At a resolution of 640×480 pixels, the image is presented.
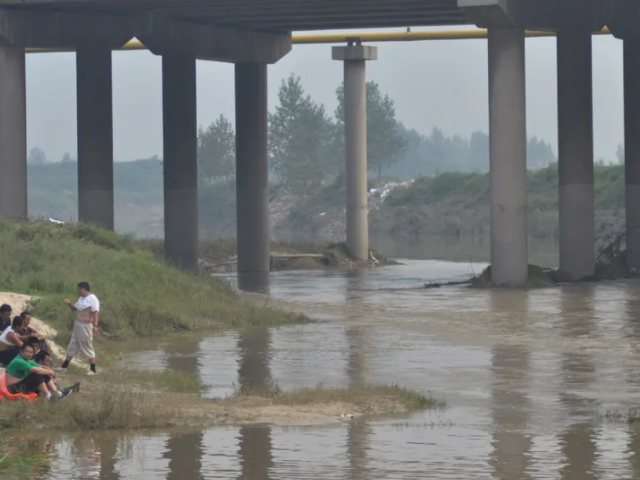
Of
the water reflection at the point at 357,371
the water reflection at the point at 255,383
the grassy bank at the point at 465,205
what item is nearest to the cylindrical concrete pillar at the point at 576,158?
the water reflection at the point at 357,371

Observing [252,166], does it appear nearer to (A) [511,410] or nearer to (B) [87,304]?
(B) [87,304]

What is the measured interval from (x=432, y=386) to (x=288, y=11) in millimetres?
27271

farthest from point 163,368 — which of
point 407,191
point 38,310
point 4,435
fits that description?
point 407,191

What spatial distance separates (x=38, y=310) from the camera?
26281 millimetres

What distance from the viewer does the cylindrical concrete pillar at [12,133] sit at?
46.6 m

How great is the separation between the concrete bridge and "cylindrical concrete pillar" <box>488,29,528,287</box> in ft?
0.12

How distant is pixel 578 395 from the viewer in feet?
66.4

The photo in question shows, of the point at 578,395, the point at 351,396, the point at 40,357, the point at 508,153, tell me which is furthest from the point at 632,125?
the point at 40,357

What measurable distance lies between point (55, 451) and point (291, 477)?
2897 mm

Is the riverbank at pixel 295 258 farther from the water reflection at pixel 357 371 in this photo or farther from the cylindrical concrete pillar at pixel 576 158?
the cylindrical concrete pillar at pixel 576 158

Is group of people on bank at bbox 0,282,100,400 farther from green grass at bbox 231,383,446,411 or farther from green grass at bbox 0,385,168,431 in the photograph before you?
green grass at bbox 231,383,446,411

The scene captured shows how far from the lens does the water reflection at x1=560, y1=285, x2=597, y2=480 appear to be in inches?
600

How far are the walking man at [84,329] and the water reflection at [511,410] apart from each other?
5695 millimetres

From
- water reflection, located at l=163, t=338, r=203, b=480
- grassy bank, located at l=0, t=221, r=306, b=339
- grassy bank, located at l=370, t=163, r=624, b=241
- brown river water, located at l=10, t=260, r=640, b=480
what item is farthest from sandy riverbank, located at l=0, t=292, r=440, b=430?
grassy bank, located at l=370, t=163, r=624, b=241
